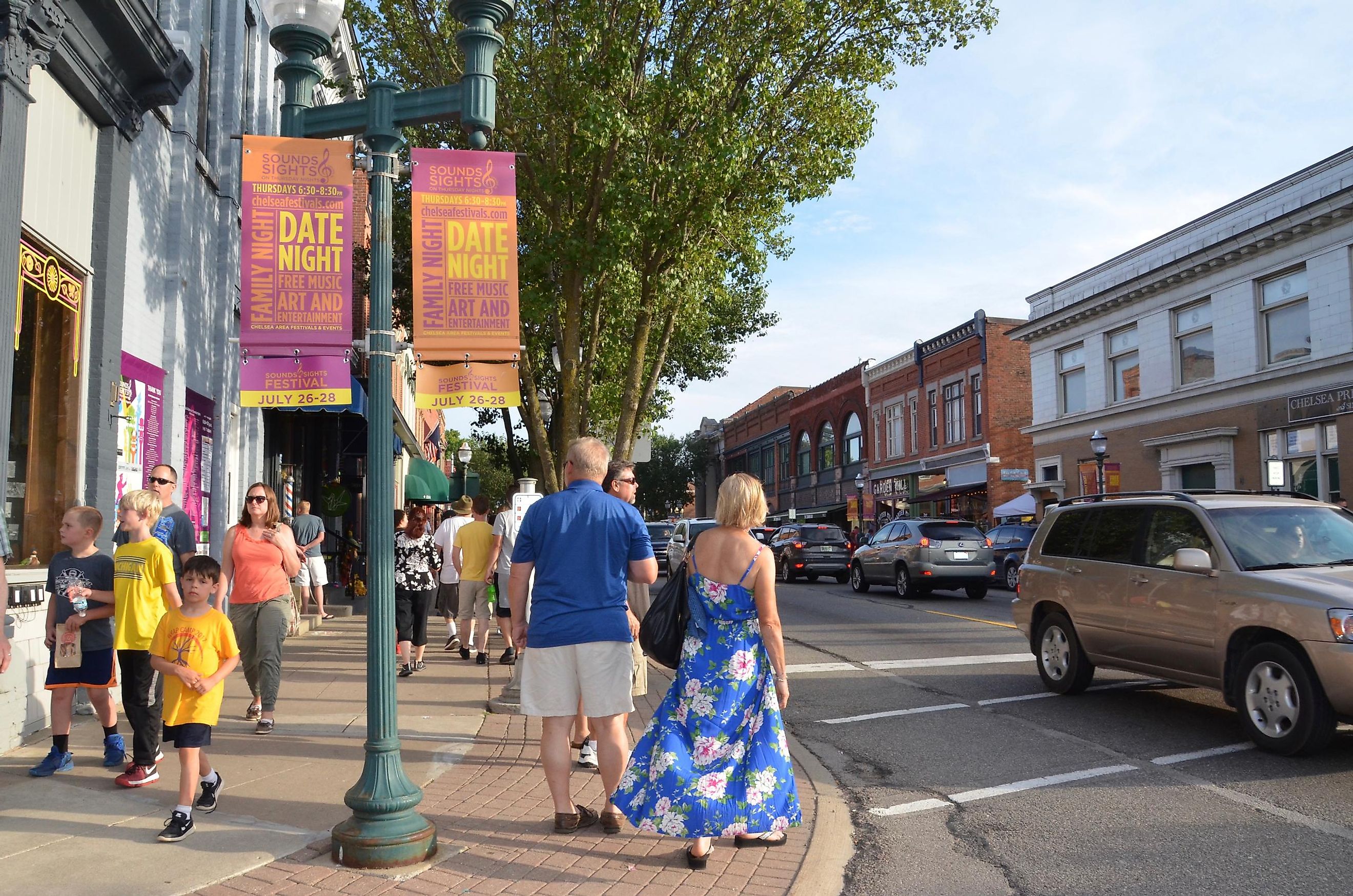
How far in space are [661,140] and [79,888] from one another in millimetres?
11306

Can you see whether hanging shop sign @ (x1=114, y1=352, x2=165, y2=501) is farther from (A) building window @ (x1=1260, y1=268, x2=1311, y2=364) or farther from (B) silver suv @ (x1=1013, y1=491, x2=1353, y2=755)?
(A) building window @ (x1=1260, y1=268, x2=1311, y2=364)

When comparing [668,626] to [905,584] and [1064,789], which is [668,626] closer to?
[1064,789]

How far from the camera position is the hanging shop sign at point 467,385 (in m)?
6.38

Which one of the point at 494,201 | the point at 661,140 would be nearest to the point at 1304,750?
the point at 494,201

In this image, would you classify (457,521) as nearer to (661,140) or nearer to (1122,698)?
(661,140)

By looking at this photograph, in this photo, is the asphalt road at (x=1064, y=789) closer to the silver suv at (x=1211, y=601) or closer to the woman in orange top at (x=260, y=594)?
the silver suv at (x=1211, y=601)

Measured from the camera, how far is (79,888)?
432cm

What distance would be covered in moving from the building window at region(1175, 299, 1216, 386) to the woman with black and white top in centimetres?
2303

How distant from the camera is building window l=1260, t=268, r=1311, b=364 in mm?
24047

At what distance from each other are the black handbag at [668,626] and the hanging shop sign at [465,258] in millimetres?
2023

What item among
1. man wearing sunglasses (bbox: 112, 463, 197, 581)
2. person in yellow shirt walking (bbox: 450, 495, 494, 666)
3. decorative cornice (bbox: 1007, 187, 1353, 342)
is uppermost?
decorative cornice (bbox: 1007, 187, 1353, 342)

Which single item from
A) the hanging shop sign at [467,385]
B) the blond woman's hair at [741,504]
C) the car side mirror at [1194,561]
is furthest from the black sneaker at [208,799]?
the car side mirror at [1194,561]

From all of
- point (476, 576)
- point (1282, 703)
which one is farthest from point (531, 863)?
point (476, 576)

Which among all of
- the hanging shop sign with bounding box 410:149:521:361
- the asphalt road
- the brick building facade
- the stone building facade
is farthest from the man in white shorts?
the brick building facade
